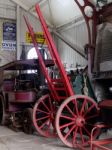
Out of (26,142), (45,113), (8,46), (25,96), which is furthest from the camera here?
(8,46)

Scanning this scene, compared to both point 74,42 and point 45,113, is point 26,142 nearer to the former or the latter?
point 45,113

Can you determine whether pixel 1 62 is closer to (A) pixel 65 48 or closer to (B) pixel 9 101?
(A) pixel 65 48

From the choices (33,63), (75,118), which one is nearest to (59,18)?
(33,63)

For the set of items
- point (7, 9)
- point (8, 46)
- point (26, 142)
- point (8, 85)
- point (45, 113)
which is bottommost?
point (26, 142)

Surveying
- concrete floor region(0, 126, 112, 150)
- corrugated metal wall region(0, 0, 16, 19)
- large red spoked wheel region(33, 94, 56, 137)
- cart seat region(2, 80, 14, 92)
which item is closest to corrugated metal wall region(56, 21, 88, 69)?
corrugated metal wall region(0, 0, 16, 19)

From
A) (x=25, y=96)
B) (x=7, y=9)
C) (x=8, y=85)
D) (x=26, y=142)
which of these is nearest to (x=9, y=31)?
(x=7, y=9)

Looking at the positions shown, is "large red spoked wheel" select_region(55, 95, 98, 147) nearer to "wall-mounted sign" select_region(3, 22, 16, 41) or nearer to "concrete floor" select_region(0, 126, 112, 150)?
"concrete floor" select_region(0, 126, 112, 150)

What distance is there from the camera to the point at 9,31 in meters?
11.5

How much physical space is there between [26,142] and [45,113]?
0.92 meters

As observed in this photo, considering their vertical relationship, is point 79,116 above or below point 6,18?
below

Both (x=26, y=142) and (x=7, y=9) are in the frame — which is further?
(x=7, y=9)

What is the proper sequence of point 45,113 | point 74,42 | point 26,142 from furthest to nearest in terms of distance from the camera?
point 74,42, point 45,113, point 26,142

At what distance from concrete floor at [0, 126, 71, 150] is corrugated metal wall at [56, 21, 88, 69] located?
196 inches

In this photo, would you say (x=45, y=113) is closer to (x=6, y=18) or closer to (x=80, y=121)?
(x=80, y=121)
